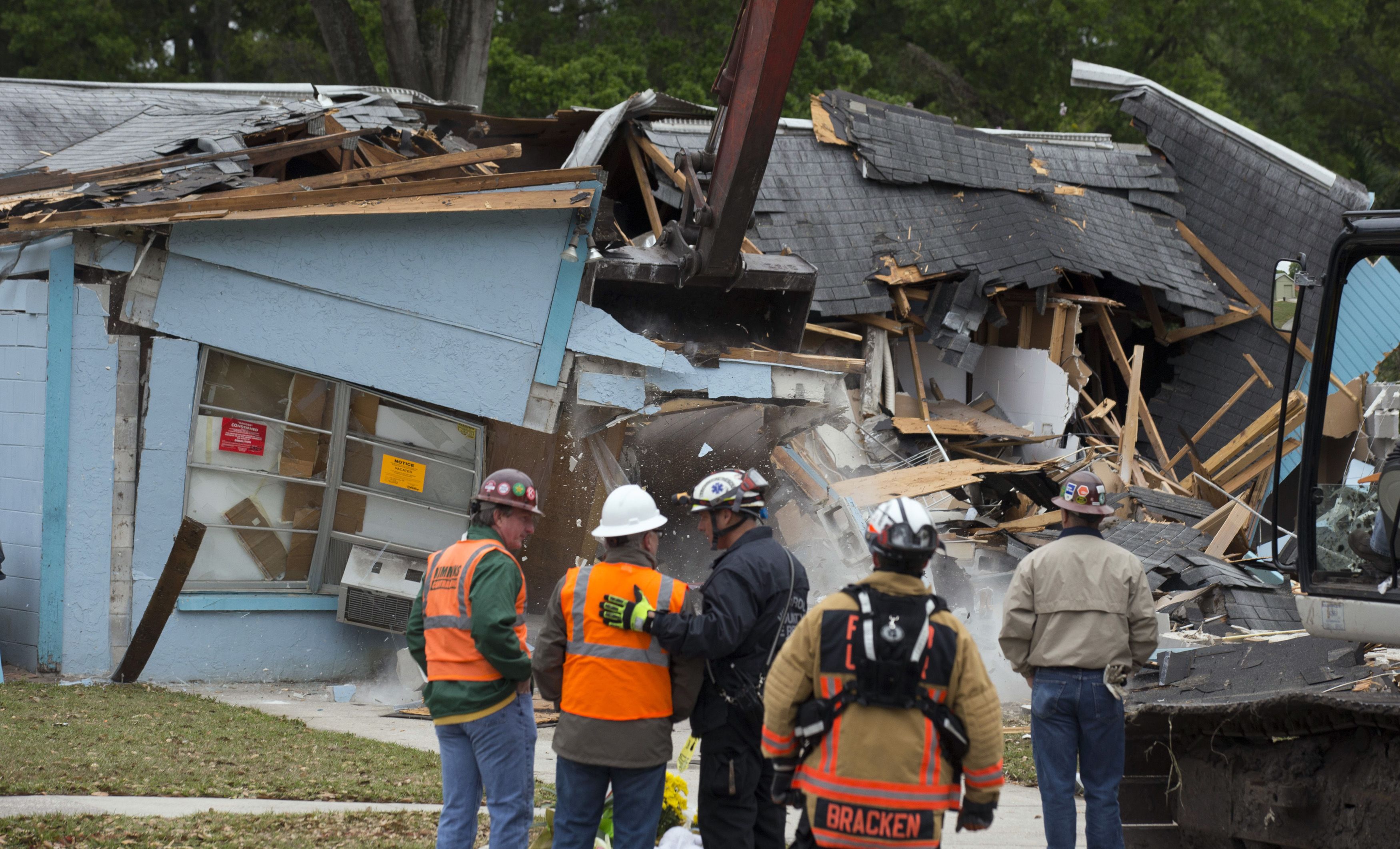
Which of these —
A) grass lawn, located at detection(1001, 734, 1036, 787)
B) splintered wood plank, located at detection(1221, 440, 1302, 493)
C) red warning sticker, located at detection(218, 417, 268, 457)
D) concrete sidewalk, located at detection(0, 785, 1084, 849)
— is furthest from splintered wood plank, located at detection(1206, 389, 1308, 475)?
red warning sticker, located at detection(218, 417, 268, 457)

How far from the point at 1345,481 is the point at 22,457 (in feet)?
28.6

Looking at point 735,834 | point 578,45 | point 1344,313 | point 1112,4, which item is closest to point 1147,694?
point 735,834

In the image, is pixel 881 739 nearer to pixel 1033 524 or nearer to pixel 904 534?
pixel 904 534

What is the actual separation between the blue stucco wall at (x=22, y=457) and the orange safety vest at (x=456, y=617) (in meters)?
5.60

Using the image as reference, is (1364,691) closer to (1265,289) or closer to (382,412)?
(382,412)

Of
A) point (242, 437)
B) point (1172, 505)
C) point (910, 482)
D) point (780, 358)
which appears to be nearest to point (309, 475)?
point (242, 437)

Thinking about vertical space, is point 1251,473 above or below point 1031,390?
below

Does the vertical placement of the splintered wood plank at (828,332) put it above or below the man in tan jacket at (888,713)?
above

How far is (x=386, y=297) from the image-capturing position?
9633mm

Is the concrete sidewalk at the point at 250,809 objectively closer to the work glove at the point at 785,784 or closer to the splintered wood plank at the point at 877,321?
the work glove at the point at 785,784

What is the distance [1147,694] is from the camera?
216 inches

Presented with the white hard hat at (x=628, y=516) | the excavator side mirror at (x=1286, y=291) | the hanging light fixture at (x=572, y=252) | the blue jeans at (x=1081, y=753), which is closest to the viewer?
the white hard hat at (x=628, y=516)

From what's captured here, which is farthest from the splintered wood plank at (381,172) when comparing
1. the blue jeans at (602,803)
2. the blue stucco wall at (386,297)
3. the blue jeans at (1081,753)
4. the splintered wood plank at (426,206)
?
the blue jeans at (1081,753)

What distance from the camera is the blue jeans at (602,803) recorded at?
457 cm
